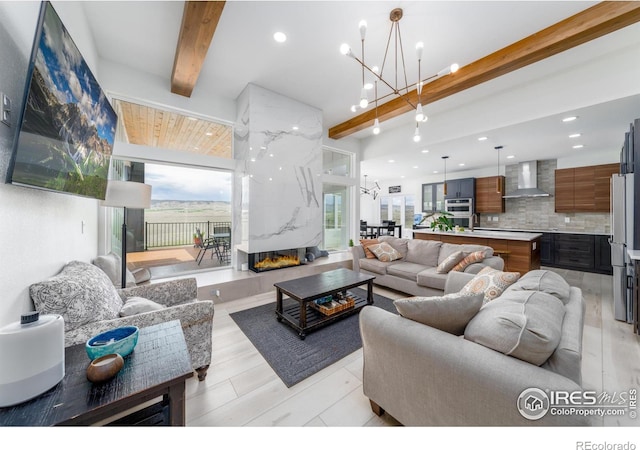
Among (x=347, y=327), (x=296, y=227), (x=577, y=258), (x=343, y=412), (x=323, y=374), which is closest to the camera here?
(x=343, y=412)

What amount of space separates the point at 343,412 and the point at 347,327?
3.64 ft

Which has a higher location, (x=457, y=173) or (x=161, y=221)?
(x=457, y=173)

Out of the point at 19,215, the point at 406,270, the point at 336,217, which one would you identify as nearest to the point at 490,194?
the point at 336,217

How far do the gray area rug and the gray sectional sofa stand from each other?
42.7 inches

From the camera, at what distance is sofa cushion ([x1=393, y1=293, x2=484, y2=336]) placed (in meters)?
1.30

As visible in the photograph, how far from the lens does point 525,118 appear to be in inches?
131

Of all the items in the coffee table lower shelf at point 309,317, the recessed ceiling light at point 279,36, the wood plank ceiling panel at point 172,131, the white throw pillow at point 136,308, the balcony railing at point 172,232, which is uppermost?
the recessed ceiling light at point 279,36

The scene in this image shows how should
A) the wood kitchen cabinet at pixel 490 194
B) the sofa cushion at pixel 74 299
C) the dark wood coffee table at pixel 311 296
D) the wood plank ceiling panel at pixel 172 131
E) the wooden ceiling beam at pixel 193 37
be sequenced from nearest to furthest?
the sofa cushion at pixel 74 299 < the wooden ceiling beam at pixel 193 37 < the dark wood coffee table at pixel 311 296 < the wood plank ceiling panel at pixel 172 131 < the wood kitchen cabinet at pixel 490 194

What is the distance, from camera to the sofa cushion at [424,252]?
373 cm

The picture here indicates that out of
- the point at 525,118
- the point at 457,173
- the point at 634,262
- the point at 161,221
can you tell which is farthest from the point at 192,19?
the point at 457,173

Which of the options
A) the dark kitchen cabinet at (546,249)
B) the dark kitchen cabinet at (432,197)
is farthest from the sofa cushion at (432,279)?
the dark kitchen cabinet at (432,197)

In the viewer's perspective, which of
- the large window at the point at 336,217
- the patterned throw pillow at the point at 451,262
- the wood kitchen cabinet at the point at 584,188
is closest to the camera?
the patterned throw pillow at the point at 451,262

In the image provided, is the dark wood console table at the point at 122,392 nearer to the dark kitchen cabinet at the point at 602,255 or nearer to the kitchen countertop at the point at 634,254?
the kitchen countertop at the point at 634,254

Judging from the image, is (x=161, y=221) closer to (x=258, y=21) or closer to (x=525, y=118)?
(x=258, y=21)
